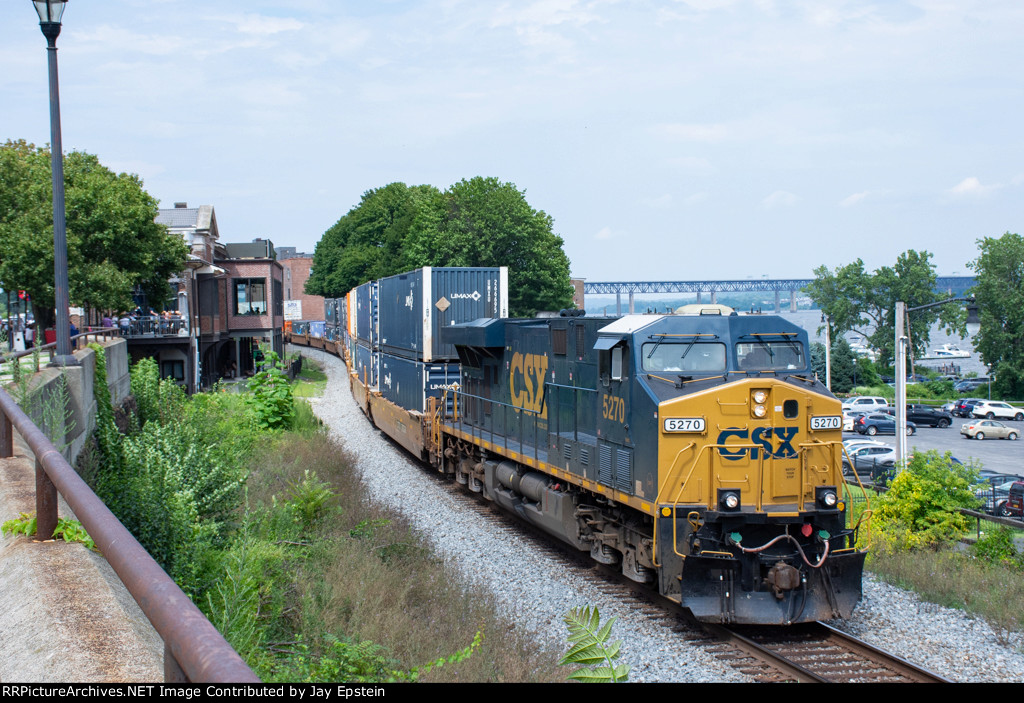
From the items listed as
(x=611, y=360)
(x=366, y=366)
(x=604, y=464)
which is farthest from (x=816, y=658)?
(x=366, y=366)

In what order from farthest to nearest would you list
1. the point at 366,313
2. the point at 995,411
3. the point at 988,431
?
the point at 995,411
the point at 988,431
the point at 366,313

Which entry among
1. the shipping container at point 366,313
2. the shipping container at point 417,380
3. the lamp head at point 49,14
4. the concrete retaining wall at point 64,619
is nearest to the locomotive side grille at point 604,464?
the concrete retaining wall at point 64,619

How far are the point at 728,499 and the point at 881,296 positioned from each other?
2954 inches

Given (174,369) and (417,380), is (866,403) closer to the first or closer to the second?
(174,369)

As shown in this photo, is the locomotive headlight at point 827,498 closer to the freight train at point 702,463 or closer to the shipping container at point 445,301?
the freight train at point 702,463

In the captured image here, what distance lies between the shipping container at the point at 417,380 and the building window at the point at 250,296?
2504 centimetres

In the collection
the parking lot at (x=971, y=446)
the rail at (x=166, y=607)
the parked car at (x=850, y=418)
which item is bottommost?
the parking lot at (x=971, y=446)

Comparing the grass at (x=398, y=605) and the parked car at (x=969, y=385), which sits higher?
the grass at (x=398, y=605)

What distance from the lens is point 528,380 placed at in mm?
13195

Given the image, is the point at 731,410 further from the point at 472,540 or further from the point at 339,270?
the point at 339,270

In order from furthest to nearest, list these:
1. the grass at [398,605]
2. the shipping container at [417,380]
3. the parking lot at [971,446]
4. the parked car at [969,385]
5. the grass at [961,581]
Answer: the parked car at [969,385]
the parking lot at [971,446]
the shipping container at [417,380]
the grass at [961,581]
the grass at [398,605]

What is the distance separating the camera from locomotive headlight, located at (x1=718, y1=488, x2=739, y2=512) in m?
8.54

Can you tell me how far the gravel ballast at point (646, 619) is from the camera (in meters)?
7.90

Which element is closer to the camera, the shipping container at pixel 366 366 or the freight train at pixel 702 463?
the freight train at pixel 702 463
